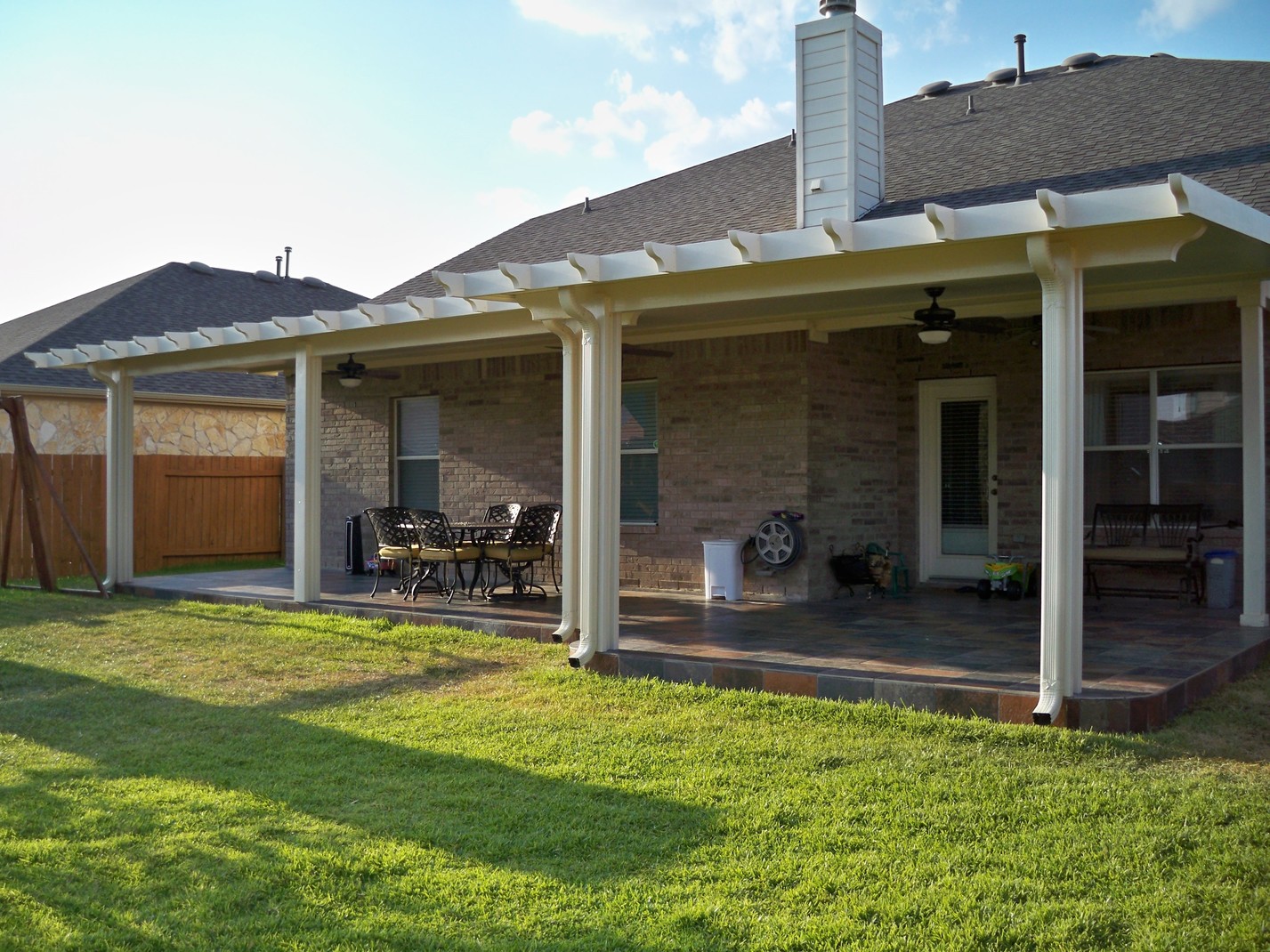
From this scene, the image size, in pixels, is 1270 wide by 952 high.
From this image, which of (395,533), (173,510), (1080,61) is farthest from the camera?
(173,510)

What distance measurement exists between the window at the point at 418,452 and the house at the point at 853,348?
0.18 ft

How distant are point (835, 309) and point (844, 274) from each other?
6.07ft

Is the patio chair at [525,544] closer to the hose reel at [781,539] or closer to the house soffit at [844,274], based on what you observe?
the house soffit at [844,274]

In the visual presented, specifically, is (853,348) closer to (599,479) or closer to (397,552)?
(599,479)

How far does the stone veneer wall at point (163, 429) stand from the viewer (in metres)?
16.7

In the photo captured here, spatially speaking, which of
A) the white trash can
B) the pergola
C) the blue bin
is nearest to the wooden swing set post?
the pergola

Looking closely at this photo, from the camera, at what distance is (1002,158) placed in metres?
10.3

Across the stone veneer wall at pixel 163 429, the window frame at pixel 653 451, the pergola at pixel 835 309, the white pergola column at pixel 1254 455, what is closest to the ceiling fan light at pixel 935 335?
the pergola at pixel 835 309

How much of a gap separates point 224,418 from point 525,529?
1061cm

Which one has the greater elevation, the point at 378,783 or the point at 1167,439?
the point at 1167,439

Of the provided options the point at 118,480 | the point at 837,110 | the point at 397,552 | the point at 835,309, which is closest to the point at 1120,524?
the point at 835,309

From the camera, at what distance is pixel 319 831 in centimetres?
466

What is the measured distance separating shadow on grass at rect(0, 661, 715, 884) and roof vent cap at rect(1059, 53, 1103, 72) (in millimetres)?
10620

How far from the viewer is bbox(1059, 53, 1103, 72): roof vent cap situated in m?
12.5
